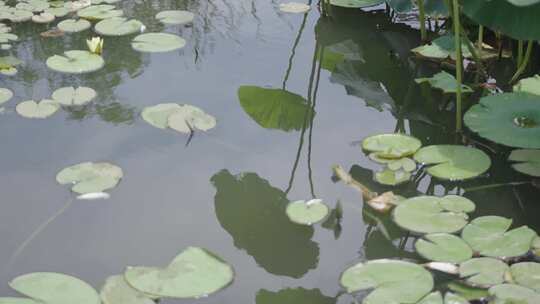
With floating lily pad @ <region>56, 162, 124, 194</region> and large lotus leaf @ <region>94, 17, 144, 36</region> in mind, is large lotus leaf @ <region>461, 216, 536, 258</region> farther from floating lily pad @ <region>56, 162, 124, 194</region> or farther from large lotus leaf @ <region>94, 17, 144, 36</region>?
large lotus leaf @ <region>94, 17, 144, 36</region>

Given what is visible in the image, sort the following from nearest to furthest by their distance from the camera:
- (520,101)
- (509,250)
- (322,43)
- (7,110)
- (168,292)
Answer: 1. (168,292)
2. (509,250)
3. (520,101)
4. (7,110)
5. (322,43)

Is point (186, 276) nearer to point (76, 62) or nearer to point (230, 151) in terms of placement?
point (230, 151)

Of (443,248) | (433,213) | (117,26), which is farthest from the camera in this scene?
(117,26)

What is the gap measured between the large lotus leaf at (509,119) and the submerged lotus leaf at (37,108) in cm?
107

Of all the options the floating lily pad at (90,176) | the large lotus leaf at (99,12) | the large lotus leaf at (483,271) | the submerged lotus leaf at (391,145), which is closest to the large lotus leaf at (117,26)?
the large lotus leaf at (99,12)

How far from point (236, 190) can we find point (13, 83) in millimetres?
856

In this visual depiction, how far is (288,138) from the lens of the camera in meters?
1.89

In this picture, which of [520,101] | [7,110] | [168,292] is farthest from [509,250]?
[7,110]

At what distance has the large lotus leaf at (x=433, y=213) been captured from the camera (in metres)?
1.52

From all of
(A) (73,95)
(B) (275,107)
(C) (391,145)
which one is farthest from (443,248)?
(A) (73,95)

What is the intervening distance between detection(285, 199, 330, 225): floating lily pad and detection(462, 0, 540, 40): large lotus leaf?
0.64 meters

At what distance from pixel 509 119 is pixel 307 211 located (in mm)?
563

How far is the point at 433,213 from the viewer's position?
156 centimetres

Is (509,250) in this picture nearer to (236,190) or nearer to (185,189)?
(236,190)
